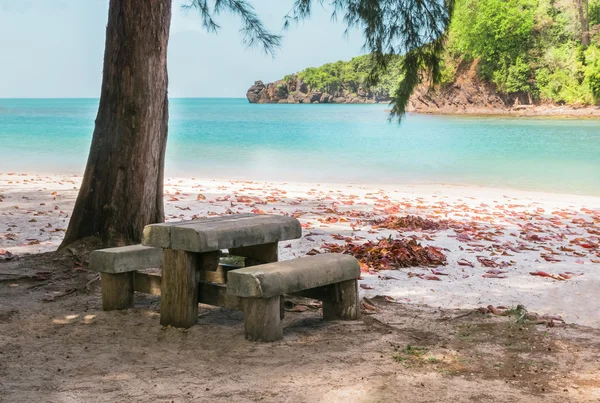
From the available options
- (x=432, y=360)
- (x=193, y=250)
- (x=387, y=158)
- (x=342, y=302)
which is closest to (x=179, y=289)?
(x=193, y=250)

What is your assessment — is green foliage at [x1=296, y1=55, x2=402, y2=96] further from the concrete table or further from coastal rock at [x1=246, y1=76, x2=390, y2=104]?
the concrete table

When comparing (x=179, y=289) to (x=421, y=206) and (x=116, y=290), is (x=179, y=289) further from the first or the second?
(x=421, y=206)

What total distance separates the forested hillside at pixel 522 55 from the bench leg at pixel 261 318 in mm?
63919

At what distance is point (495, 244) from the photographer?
889 centimetres

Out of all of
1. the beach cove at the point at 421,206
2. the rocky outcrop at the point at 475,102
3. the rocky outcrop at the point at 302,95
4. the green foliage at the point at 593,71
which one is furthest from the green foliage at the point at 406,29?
the rocky outcrop at the point at 302,95

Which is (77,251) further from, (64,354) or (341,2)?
(341,2)

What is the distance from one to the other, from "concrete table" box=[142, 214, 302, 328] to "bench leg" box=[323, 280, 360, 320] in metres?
0.59

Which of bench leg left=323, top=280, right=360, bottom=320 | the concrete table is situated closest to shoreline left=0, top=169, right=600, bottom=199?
bench leg left=323, top=280, right=360, bottom=320

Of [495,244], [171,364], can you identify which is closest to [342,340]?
[171,364]

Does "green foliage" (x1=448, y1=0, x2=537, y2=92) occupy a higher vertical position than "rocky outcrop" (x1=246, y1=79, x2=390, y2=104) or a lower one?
higher

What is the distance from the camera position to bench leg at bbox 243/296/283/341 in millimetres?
4457

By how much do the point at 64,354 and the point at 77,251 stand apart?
272 centimetres

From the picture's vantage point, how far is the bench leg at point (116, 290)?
532cm

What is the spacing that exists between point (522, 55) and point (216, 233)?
7548 cm
